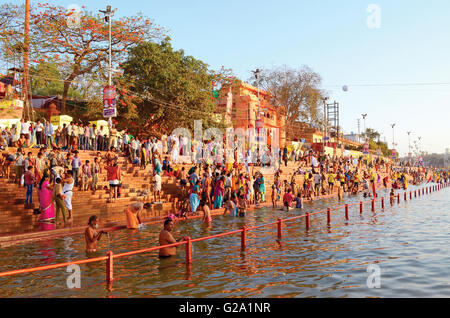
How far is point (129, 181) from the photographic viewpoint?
21609mm

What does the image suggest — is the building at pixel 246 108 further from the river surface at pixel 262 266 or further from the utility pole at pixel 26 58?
the river surface at pixel 262 266

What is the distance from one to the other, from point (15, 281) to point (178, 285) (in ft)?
11.7

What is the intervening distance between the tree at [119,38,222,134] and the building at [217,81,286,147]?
8.13m

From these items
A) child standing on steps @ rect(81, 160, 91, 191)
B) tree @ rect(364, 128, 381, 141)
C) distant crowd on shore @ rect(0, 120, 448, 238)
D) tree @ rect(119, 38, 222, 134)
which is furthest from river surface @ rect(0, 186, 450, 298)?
tree @ rect(364, 128, 381, 141)

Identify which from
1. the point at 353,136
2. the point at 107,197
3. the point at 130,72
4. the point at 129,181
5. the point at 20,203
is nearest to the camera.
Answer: the point at 20,203

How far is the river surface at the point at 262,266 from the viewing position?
815 cm

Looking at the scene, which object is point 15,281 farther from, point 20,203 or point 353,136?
point 353,136

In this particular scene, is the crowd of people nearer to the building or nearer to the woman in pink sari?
the woman in pink sari

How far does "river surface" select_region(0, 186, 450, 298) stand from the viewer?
26.7 feet

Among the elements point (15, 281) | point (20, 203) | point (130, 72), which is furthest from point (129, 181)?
point (130, 72)

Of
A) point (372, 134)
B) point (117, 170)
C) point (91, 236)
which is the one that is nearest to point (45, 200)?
point (117, 170)

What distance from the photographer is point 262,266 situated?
10.1 meters

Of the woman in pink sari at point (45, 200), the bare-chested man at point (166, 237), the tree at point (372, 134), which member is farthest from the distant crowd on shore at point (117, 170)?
the tree at point (372, 134)

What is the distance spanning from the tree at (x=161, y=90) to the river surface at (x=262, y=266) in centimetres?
Result: 2054
